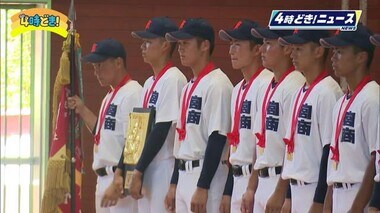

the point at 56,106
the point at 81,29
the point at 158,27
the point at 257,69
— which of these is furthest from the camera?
the point at 81,29

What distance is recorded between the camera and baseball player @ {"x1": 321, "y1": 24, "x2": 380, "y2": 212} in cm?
573

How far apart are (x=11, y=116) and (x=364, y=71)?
17.6 feet

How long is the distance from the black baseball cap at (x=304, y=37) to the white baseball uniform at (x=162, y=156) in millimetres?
1102

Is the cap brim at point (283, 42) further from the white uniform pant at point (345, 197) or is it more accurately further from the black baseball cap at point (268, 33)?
the white uniform pant at point (345, 197)

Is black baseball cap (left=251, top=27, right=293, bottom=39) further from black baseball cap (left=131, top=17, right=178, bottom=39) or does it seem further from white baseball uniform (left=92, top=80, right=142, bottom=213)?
white baseball uniform (left=92, top=80, right=142, bottom=213)

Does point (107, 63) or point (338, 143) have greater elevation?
point (107, 63)

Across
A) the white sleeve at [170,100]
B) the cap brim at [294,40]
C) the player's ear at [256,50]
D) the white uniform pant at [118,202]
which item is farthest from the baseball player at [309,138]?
the white uniform pant at [118,202]

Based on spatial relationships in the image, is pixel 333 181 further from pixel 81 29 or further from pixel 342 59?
pixel 81 29

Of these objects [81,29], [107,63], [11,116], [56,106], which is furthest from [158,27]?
[11,116]

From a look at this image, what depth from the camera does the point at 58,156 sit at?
7602mm

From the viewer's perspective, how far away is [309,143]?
20.1ft

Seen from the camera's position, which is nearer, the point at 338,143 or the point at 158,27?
the point at 338,143

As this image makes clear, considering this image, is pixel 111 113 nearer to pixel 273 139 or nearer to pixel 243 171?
pixel 243 171

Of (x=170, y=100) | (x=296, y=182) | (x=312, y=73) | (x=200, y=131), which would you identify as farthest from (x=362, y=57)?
(x=170, y=100)
